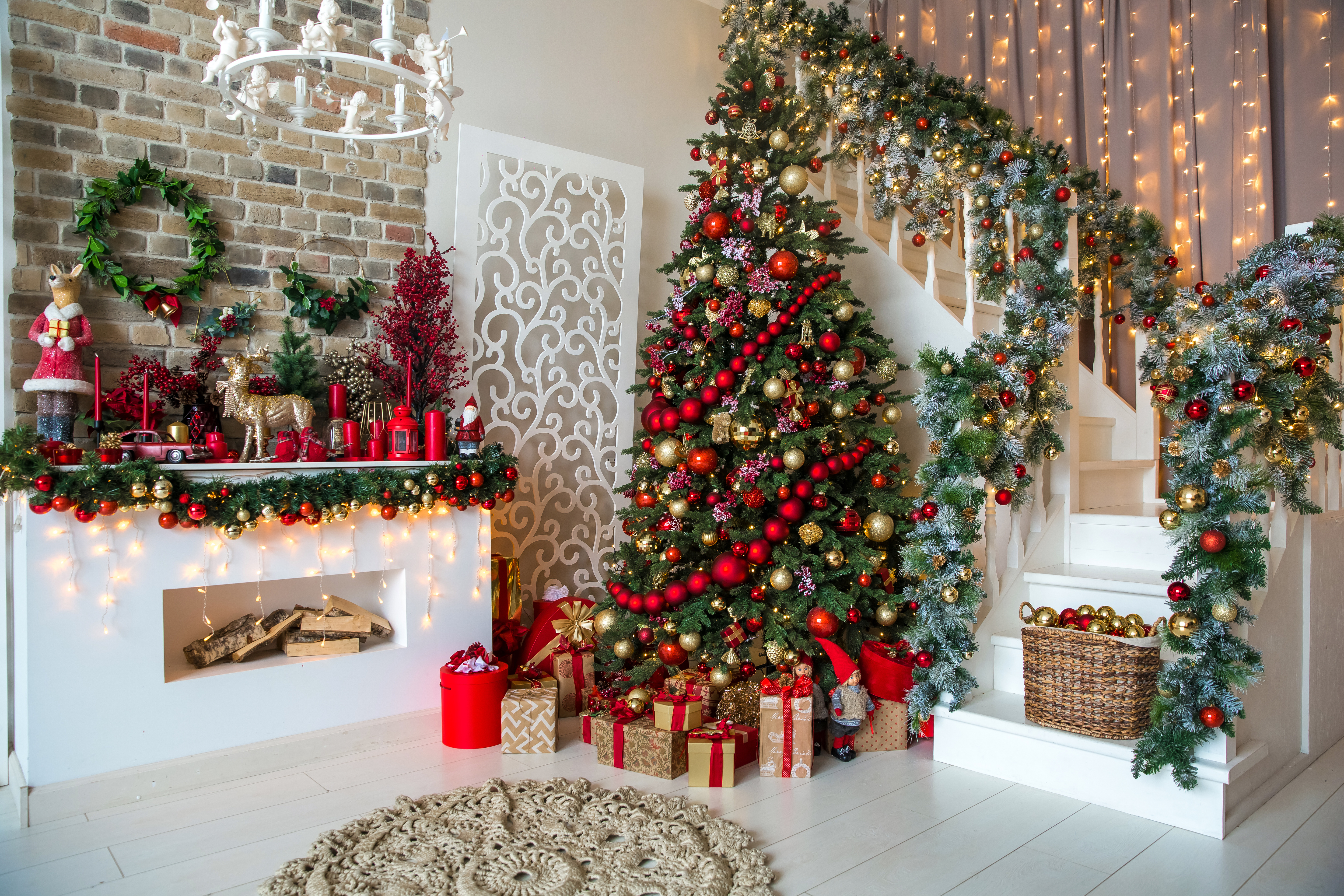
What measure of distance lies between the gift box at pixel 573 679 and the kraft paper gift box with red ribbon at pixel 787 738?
0.76 m

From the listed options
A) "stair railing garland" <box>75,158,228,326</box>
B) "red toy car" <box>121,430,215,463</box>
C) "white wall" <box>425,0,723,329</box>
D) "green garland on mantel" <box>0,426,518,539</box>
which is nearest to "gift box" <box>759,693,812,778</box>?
"green garland on mantel" <box>0,426,518,539</box>

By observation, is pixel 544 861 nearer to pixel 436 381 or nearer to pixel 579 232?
pixel 436 381

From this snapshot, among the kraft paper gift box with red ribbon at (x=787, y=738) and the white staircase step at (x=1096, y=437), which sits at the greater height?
Result: the white staircase step at (x=1096, y=437)

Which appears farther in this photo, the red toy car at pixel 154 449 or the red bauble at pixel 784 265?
the red bauble at pixel 784 265

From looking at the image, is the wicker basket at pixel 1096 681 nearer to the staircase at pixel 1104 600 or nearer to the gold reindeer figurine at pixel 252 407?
the staircase at pixel 1104 600

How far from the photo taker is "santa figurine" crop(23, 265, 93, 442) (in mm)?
2342

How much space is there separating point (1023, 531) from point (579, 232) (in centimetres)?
225

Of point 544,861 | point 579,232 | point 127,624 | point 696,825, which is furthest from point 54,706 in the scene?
point 579,232

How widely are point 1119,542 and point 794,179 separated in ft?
5.52

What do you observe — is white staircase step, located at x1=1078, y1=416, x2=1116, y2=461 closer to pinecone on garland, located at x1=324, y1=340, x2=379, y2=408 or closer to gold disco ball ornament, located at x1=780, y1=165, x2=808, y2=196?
gold disco ball ornament, located at x1=780, y1=165, x2=808, y2=196

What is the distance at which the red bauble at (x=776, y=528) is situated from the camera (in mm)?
2773

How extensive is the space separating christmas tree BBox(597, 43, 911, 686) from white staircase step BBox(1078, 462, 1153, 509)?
0.74 metres


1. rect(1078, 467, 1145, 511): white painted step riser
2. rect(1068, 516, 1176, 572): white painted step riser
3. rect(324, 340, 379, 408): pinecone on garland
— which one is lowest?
rect(1068, 516, 1176, 572): white painted step riser

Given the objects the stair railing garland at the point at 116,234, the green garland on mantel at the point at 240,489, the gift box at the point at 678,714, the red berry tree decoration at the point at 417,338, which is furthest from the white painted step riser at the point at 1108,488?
the stair railing garland at the point at 116,234
